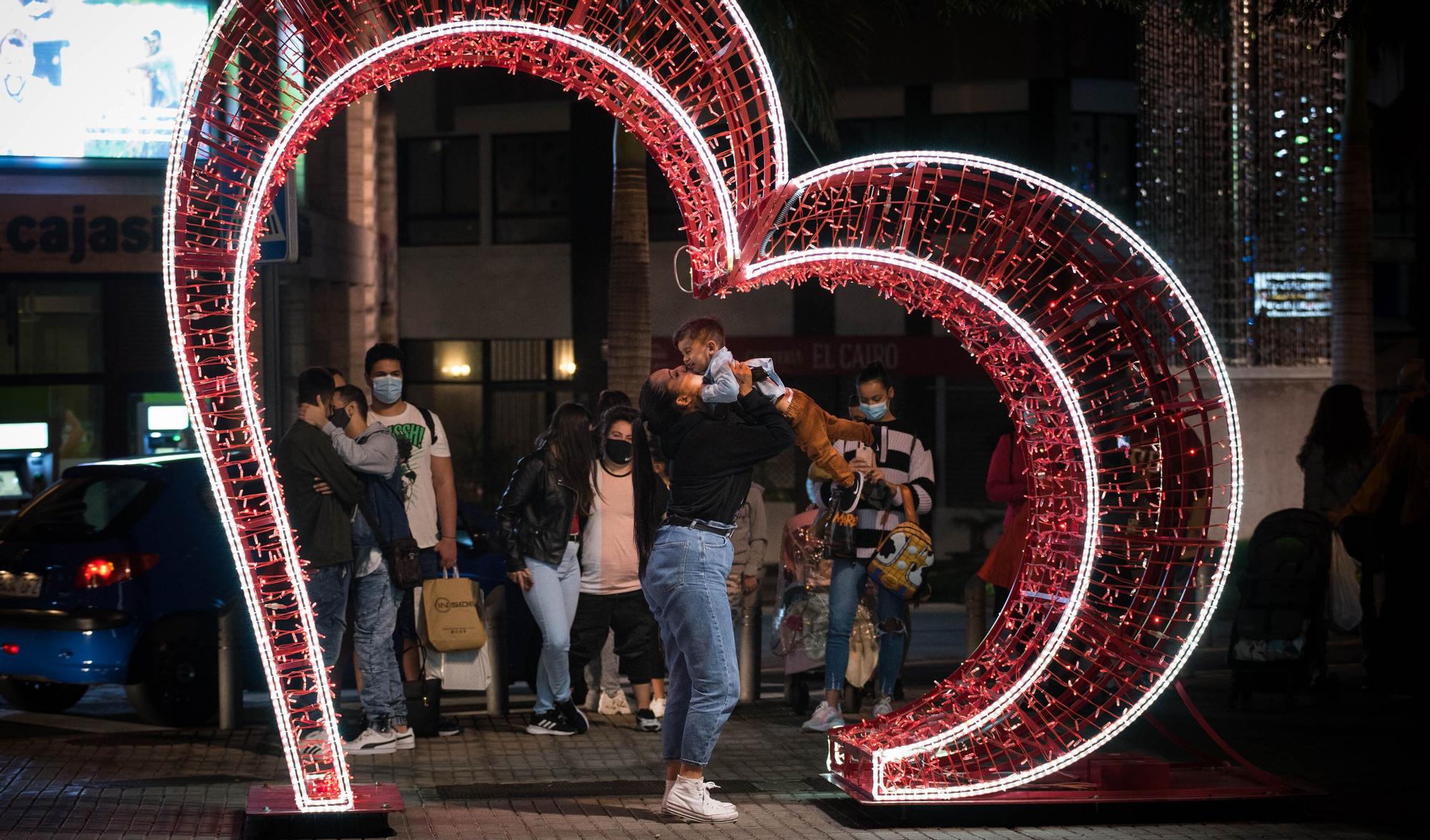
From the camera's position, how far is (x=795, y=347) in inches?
880

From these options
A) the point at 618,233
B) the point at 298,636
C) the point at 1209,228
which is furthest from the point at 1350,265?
the point at 298,636

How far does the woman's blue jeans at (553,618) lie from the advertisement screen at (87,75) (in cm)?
936

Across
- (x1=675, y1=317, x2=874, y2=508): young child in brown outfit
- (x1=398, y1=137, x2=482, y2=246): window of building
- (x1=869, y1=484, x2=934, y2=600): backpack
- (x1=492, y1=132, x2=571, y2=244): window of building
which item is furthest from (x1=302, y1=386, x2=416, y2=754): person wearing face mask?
(x1=398, y1=137, x2=482, y2=246): window of building

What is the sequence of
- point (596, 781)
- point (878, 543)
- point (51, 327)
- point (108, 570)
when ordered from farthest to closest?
point (51, 327) → point (108, 570) → point (878, 543) → point (596, 781)

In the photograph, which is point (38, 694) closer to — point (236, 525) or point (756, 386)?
point (236, 525)

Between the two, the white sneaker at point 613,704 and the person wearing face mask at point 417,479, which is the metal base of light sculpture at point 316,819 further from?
the white sneaker at point 613,704

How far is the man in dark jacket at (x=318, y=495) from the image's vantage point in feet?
27.5

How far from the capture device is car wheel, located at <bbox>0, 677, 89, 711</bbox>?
10.3 metres

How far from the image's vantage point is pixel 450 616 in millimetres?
9305

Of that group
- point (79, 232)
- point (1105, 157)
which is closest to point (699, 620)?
point (79, 232)

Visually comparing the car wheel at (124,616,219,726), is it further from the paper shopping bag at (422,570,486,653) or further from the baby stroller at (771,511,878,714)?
the baby stroller at (771,511,878,714)

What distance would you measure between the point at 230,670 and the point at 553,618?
1.78 meters

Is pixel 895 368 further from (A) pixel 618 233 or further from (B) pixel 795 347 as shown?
(A) pixel 618 233

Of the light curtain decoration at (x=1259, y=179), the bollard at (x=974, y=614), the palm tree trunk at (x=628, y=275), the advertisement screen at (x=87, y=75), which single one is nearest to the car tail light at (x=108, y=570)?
the palm tree trunk at (x=628, y=275)
